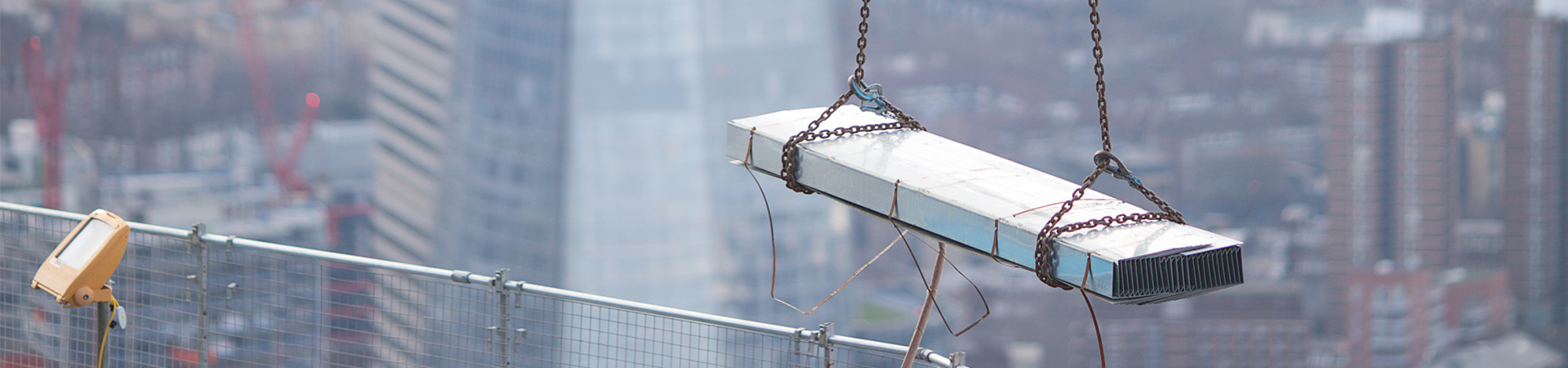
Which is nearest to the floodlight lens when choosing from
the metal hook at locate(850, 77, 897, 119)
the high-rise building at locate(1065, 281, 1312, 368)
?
the metal hook at locate(850, 77, 897, 119)

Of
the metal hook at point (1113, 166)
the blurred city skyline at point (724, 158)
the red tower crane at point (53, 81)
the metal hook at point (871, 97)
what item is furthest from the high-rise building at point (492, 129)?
the metal hook at point (1113, 166)

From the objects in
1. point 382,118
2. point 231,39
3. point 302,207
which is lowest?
point 302,207

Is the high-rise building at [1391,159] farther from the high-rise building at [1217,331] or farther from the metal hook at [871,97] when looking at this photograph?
the metal hook at [871,97]

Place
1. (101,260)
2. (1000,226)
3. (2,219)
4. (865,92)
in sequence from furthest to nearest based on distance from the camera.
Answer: (2,219)
(865,92)
(101,260)
(1000,226)

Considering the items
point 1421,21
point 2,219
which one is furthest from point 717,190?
point 2,219

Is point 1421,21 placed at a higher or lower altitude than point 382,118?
higher

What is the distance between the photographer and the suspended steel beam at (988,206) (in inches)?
116

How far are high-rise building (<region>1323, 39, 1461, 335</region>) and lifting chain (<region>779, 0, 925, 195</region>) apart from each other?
367 ft

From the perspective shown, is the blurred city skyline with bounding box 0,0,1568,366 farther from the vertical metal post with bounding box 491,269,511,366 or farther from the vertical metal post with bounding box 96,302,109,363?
the vertical metal post with bounding box 96,302,109,363

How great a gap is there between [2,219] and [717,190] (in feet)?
330

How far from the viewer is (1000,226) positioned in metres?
3.16

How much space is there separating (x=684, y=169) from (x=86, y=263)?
332ft

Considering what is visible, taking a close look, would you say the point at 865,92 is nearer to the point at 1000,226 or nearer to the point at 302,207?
the point at 1000,226

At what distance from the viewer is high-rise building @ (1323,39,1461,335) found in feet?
338
